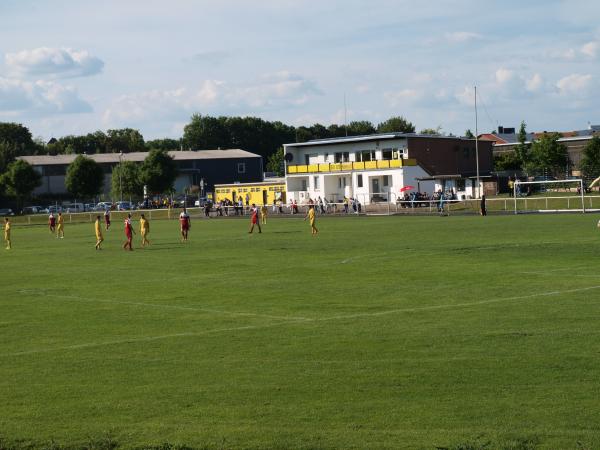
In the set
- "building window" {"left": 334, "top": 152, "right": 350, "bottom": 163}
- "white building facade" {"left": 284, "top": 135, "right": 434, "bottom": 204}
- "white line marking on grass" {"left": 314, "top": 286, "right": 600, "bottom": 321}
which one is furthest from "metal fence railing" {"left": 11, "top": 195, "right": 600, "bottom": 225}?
"white line marking on grass" {"left": 314, "top": 286, "right": 600, "bottom": 321}

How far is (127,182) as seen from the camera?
127188 millimetres

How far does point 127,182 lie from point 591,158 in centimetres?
6221

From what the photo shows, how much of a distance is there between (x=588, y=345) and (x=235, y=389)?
18.7ft

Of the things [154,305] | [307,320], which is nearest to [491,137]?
[154,305]

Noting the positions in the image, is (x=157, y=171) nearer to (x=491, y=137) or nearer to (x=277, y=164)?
(x=277, y=164)

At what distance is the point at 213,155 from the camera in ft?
489

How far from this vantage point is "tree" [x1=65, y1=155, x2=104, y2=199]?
410 ft

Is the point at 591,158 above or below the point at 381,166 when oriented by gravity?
below

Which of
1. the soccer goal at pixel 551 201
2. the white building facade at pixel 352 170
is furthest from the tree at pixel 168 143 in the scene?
the soccer goal at pixel 551 201

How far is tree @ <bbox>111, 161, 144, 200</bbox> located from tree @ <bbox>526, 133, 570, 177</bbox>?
52.7 meters

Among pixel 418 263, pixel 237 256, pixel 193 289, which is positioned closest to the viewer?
pixel 193 289

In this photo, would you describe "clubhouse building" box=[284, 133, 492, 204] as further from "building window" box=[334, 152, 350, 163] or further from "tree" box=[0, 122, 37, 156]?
"tree" box=[0, 122, 37, 156]

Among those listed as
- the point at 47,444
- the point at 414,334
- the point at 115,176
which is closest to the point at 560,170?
the point at 115,176

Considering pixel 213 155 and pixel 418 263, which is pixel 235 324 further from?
pixel 213 155
